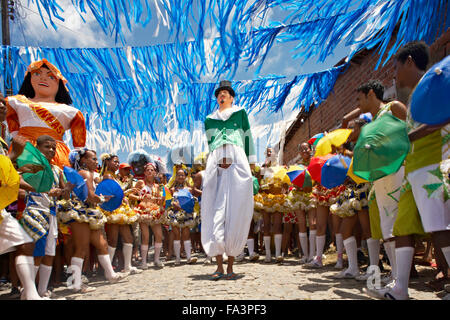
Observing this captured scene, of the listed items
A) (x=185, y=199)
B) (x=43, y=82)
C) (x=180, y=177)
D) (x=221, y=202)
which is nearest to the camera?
(x=221, y=202)

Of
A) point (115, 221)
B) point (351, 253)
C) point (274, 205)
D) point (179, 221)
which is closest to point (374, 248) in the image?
point (351, 253)

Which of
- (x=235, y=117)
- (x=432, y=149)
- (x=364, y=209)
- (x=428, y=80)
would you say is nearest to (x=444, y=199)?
(x=432, y=149)

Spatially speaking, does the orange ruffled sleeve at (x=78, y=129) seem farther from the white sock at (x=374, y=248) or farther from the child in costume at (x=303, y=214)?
the white sock at (x=374, y=248)

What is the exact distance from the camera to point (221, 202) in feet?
13.7

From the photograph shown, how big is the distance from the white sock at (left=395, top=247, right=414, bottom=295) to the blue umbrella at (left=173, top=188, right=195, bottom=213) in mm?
4367

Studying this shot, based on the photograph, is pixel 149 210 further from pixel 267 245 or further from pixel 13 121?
pixel 13 121

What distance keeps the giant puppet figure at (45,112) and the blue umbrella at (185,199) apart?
2.26 m

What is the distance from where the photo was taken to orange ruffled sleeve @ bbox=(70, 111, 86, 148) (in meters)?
4.64

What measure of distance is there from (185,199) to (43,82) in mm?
3121

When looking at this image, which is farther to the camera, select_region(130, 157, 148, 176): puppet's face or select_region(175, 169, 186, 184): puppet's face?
select_region(130, 157, 148, 176): puppet's face

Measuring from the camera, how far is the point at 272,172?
6.29 metres

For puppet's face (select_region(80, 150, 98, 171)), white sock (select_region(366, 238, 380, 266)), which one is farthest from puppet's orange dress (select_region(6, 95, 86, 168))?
white sock (select_region(366, 238, 380, 266))

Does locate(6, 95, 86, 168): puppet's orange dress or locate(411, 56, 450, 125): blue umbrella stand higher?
locate(6, 95, 86, 168): puppet's orange dress

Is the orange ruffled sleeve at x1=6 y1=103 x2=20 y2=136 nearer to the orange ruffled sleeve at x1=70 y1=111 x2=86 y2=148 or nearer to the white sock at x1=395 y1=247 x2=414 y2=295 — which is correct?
the orange ruffled sleeve at x1=70 y1=111 x2=86 y2=148
